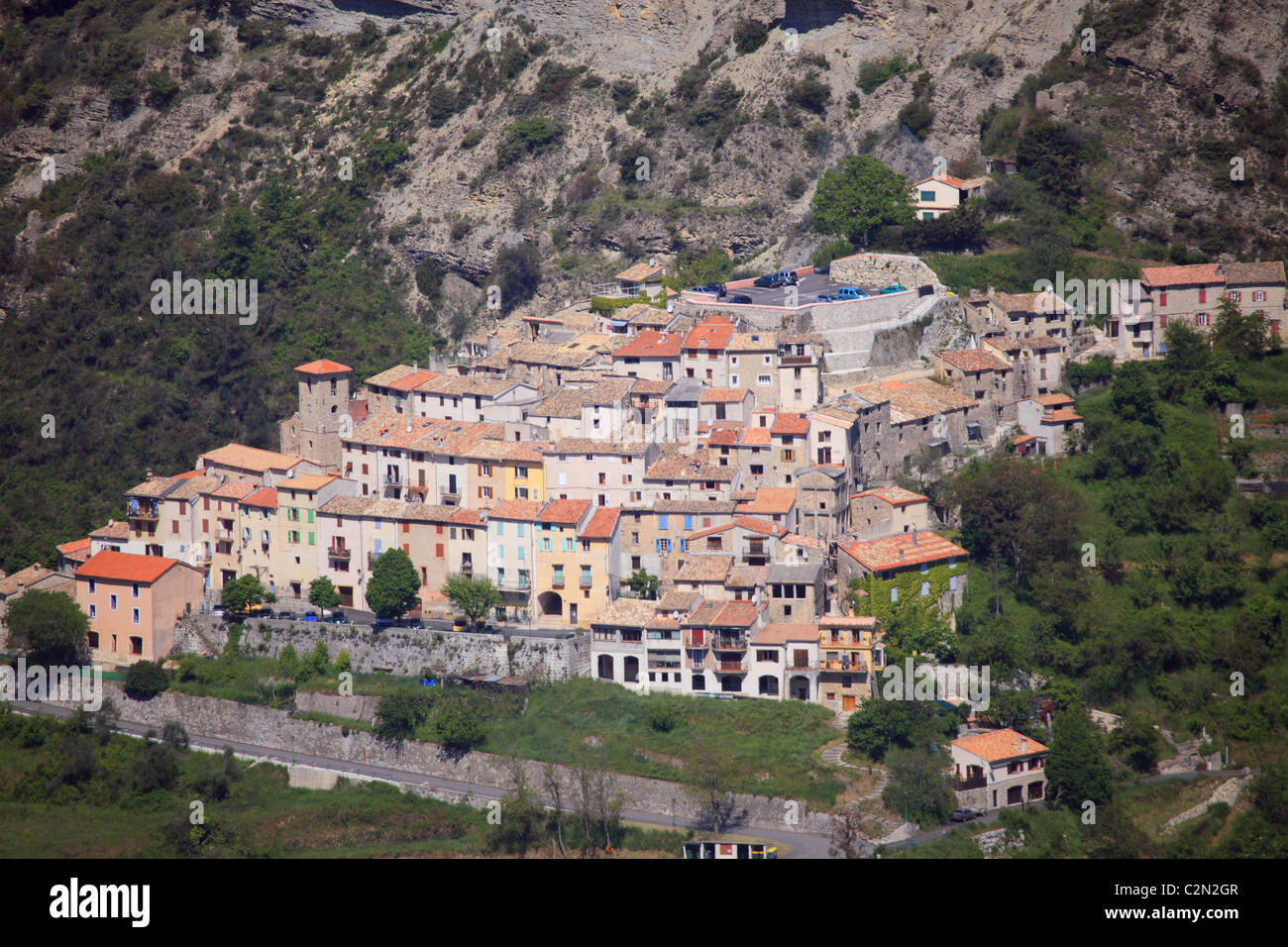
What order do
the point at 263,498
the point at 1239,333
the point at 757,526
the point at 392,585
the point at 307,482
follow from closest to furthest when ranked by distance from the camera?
1. the point at 757,526
2. the point at 392,585
3. the point at 307,482
4. the point at 263,498
5. the point at 1239,333

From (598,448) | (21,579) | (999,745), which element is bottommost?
(999,745)

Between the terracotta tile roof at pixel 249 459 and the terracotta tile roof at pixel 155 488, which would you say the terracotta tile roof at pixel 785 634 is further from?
the terracotta tile roof at pixel 155 488

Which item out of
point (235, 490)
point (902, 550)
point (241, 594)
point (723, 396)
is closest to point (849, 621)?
point (902, 550)

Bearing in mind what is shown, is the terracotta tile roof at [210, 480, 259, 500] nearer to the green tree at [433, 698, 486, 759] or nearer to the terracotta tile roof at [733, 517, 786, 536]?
the green tree at [433, 698, 486, 759]

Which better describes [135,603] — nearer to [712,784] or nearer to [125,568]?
[125,568]

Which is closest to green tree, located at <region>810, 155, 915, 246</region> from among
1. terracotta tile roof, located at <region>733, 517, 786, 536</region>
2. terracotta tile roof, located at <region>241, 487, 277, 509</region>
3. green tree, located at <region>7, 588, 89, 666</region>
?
terracotta tile roof, located at <region>733, 517, 786, 536</region>

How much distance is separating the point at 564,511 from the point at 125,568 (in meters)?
18.1

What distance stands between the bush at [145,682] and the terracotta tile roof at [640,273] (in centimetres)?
2986

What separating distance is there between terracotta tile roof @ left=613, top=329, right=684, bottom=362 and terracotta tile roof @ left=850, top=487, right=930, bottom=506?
1001 cm

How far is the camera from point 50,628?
6625cm

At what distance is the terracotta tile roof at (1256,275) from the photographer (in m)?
76.6

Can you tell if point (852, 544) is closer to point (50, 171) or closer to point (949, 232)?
point (949, 232)

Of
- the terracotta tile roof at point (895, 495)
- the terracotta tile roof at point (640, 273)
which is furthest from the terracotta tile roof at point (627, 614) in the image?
the terracotta tile roof at point (640, 273)

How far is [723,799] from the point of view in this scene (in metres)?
55.6
